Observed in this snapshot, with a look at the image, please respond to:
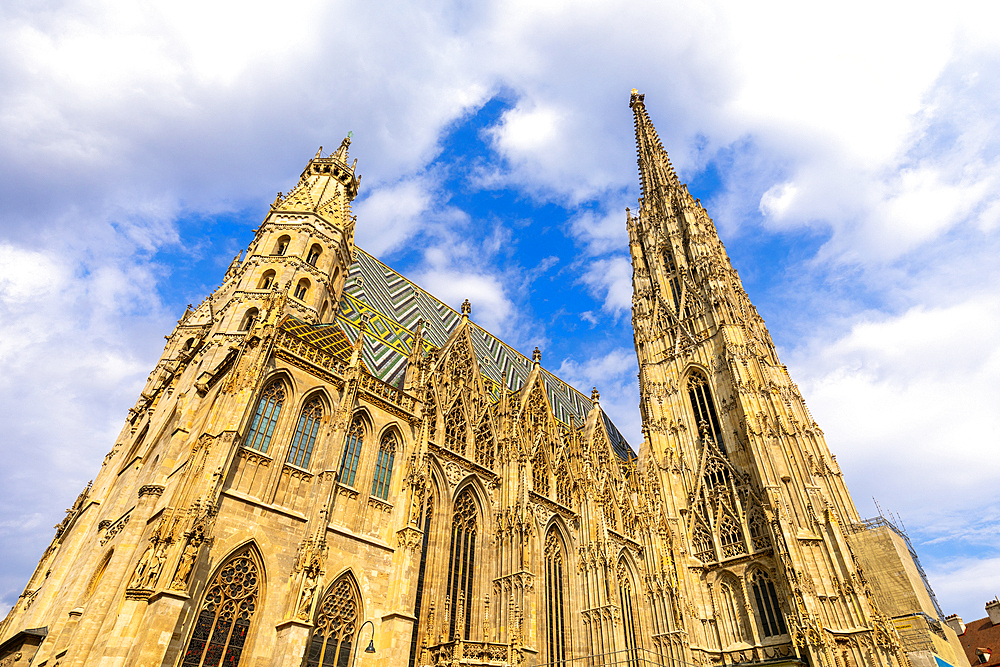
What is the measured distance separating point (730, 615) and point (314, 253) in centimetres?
2577

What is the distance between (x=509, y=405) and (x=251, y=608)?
1397 cm

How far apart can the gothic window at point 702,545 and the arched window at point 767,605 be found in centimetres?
230

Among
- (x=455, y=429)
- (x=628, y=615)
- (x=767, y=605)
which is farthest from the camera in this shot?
(x=767, y=605)

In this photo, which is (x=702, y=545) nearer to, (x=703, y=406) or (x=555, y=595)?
(x=703, y=406)

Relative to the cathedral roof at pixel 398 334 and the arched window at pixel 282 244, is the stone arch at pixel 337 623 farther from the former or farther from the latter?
the arched window at pixel 282 244

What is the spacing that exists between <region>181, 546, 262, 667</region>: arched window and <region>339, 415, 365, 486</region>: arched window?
3.68 m

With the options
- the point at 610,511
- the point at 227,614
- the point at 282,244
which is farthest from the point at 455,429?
the point at 282,244

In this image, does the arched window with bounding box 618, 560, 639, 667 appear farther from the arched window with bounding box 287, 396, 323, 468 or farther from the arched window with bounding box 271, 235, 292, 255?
the arched window with bounding box 271, 235, 292, 255

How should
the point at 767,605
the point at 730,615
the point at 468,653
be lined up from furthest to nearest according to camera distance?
the point at 730,615, the point at 767,605, the point at 468,653

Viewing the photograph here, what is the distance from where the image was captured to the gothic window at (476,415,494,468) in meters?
22.8

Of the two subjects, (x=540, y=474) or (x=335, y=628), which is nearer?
(x=335, y=628)

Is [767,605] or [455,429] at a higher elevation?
[455,429]

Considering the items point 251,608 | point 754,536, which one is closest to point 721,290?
point 754,536

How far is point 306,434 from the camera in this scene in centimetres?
1733
